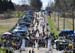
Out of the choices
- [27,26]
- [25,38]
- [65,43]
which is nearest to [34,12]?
[27,26]

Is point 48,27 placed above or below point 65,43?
above

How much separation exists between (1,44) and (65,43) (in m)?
1.18

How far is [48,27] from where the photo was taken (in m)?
3.29

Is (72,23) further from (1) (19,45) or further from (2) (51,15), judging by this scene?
(1) (19,45)

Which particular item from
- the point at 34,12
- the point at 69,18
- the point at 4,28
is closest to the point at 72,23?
the point at 69,18

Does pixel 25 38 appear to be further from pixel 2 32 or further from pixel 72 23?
pixel 72 23

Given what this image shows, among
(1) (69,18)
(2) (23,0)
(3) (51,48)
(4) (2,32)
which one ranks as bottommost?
(3) (51,48)

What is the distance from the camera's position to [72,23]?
3.27 m

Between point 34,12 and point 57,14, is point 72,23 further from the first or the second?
point 34,12

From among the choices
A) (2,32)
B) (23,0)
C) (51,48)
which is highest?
(23,0)

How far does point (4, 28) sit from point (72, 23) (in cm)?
123

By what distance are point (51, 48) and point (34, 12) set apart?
72 centimetres

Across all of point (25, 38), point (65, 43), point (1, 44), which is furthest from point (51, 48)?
point (1, 44)

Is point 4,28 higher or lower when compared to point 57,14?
lower
